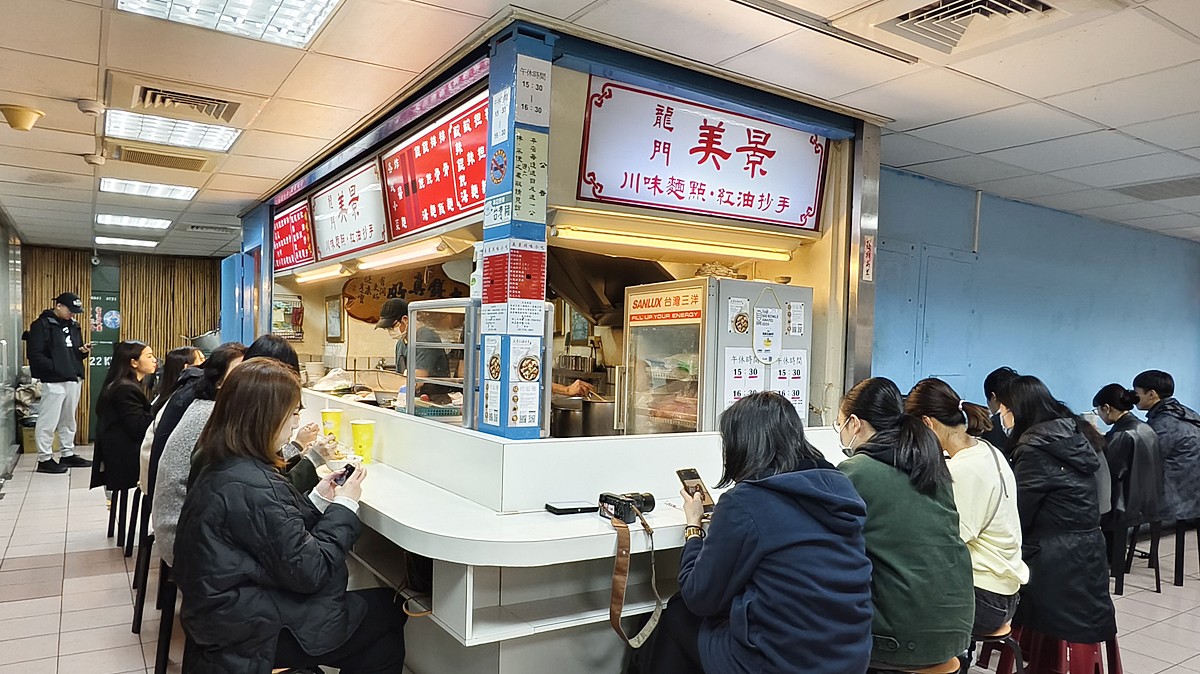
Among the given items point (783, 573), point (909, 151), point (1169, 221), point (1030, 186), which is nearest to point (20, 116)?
point (783, 573)

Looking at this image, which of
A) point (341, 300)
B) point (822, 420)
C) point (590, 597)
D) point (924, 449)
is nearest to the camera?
point (924, 449)

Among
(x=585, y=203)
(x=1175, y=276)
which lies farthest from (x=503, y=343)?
(x=1175, y=276)

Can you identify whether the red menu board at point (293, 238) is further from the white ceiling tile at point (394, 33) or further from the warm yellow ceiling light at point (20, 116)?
the white ceiling tile at point (394, 33)

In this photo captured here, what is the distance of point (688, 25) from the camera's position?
290 cm

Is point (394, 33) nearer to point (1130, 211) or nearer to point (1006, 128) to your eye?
point (1006, 128)

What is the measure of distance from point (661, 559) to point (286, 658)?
128 centimetres

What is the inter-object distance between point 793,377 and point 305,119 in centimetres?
303

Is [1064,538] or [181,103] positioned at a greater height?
[181,103]

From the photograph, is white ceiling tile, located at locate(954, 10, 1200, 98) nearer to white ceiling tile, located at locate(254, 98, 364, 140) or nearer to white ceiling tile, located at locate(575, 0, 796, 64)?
white ceiling tile, located at locate(575, 0, 796, 64)

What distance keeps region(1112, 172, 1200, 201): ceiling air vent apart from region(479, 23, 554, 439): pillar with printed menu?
4647mm

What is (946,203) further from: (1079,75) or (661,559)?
(661,559)

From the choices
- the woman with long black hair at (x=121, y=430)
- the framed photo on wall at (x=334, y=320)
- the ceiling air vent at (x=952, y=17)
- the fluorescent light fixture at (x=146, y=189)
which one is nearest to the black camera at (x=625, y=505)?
the ceiling air vent at (x=952, y=17)

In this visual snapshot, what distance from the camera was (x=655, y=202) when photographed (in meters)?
3.51

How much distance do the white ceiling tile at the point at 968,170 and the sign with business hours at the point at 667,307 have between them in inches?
85.2
